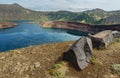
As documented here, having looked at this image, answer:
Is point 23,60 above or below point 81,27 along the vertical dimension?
above

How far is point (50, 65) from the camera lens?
49.4ft

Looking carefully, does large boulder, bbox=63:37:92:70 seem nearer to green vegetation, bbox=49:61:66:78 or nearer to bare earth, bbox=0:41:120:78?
bare earth, bbox=0:41:120:78

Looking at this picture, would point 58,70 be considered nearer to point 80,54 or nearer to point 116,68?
point 80,54

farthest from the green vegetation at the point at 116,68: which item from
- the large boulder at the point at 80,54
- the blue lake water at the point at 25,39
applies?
the blue lake water at the point at 25,39

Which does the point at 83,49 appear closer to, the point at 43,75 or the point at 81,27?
the point at 43,75

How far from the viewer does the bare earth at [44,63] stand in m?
14.0

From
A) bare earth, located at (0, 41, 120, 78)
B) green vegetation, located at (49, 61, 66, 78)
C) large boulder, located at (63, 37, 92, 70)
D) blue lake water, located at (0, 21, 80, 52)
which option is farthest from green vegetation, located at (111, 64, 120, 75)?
blue lake water, located at (0, 21, 80, 52)

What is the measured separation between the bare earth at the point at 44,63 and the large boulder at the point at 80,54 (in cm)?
46

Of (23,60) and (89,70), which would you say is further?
(23,60)

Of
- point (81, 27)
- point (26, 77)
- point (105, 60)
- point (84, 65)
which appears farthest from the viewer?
point (81, 27)

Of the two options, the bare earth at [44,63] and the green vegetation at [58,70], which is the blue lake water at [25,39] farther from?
the green vegetation at [58,70]

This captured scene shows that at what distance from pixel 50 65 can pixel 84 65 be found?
2861mm

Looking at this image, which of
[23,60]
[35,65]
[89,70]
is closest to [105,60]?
[89,70]

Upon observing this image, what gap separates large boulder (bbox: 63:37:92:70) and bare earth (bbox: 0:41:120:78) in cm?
46
